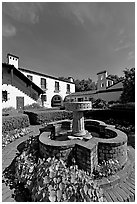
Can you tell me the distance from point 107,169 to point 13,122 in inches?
249

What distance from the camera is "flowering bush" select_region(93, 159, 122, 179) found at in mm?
2871

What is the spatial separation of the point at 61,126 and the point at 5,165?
3070 mm

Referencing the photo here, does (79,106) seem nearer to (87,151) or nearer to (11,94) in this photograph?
(87,151)

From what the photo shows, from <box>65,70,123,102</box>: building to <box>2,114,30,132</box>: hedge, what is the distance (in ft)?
53.4

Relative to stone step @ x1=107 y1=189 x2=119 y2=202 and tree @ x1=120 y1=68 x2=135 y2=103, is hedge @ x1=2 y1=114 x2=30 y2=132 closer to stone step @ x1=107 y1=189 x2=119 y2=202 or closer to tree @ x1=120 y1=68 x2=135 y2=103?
stone step @ x1=107 y1=189 x2=119 y2=202

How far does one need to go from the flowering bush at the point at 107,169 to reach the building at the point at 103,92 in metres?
17.7

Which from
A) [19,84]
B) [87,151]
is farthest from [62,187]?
[19,84]

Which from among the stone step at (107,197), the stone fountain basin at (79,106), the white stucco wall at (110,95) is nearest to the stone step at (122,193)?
the stone step at (107,197)

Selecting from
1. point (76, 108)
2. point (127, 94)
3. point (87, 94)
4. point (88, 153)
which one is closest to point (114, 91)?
point (87, 94)

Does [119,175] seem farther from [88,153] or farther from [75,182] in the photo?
[75,182]

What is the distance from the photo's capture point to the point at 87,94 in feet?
79.4

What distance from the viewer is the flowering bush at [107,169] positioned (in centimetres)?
287

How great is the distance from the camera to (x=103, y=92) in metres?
21.9

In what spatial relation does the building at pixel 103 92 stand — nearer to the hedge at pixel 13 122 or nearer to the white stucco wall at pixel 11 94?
the white stucco wall at pixel 11 94
